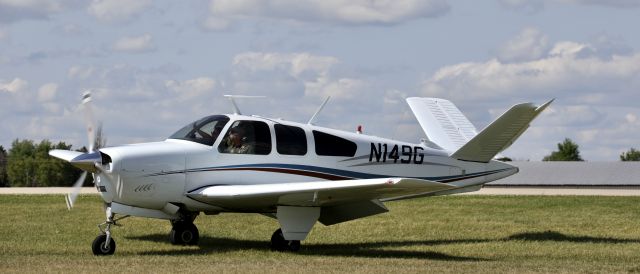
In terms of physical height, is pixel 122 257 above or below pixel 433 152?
below

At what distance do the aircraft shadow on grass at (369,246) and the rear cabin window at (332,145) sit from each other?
1638mm

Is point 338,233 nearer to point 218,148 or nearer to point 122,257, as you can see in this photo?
point 218,148

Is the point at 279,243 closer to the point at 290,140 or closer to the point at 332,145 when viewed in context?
the point at 290,140

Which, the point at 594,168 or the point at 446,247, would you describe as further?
the point at 594,168

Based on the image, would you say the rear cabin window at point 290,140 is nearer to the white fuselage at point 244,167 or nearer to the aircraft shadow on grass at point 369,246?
the white fuselage at point 244,167

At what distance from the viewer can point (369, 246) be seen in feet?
58.5

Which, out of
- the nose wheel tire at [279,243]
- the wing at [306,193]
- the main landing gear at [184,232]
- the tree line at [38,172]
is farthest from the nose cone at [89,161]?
the tree line at [38,172]

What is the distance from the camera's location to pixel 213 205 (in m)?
16.0

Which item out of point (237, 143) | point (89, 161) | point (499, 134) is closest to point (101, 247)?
point (89, 161)

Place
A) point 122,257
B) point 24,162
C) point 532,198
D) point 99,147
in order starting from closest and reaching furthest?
point 122,257 < point 99,147 < point 532,198 < point 24,162

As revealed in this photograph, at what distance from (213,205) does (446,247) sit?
169 inches

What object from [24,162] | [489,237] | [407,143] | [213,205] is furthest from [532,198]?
[24,162]

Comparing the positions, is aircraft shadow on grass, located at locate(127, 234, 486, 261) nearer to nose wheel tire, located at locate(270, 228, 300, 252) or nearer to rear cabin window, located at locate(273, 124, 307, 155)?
nose wheel tire, located at locate(270, 228, 300, 252)

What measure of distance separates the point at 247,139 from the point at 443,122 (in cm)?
520
